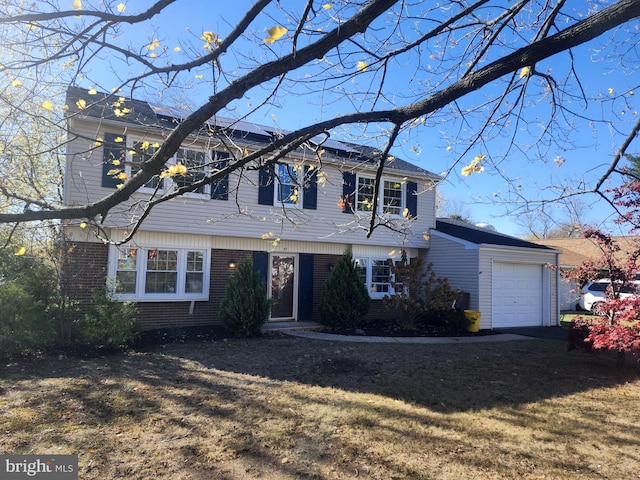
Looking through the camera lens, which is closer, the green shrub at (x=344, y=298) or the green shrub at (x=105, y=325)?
the green shrub at (x=105, y=325)

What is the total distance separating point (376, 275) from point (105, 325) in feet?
28.9

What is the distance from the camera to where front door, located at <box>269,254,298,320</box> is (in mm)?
12656

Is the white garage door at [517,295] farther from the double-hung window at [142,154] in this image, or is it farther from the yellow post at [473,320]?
the double-hung window at [142,154]

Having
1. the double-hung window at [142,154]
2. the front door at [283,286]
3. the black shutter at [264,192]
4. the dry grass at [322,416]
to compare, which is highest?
the black shutter at [264,192]

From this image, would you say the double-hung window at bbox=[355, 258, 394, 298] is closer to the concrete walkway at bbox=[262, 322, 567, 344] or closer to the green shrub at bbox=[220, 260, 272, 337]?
the concrete walkway at bbox=[262, 322, 567, 344]

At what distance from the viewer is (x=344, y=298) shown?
1212 centimetres

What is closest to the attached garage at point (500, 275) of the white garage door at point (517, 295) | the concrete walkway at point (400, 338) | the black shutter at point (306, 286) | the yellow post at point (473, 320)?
the white garage door at point (517, 295)

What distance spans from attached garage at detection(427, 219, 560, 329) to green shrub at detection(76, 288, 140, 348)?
10192mm

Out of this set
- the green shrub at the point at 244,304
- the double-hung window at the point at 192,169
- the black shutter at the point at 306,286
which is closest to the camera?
the double-hung window at the point at 192,169

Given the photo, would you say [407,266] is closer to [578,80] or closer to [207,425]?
[578,80]

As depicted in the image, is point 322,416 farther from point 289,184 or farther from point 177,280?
point 177,280

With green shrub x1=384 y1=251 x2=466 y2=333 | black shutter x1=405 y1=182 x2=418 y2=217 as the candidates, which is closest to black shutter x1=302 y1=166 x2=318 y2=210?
green shrub x1=384 y1=251 x2=466 y2=333

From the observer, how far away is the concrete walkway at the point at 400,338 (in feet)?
35.5

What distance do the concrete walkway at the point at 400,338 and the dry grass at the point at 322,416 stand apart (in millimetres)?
2363
